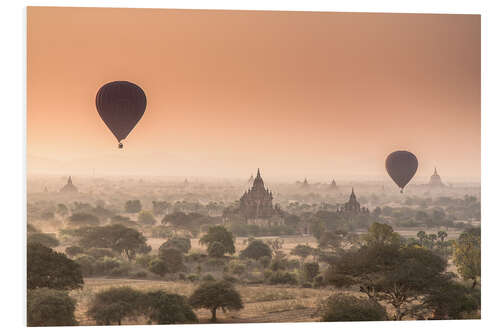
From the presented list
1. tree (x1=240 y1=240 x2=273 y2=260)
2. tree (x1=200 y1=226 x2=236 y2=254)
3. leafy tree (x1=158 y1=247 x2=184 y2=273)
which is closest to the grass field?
leafy tree (x1=158 y1=247 x2=184 y2=273)

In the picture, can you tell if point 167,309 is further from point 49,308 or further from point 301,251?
point 301,251

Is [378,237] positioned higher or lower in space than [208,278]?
higher

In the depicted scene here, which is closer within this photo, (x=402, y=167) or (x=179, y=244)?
(x=179, y=244)

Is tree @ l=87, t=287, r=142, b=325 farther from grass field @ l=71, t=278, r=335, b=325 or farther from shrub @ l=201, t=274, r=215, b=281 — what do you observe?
shrub @ l=201, t=274, r=215, b=281

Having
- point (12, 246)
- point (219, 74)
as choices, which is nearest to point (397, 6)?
point (219, 74)

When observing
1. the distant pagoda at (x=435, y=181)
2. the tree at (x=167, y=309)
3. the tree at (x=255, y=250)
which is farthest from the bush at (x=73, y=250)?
the distant pagoda at (x=435, y=181)

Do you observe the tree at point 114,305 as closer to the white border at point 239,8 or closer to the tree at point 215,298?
the white border at point 239,8

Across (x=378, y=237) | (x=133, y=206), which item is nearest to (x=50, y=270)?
(x=133, y=206)
